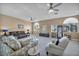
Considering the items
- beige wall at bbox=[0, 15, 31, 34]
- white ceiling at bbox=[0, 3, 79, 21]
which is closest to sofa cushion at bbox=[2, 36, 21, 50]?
beige wall at bbox=[0, 15, 31, 34]

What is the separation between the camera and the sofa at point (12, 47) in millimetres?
1800

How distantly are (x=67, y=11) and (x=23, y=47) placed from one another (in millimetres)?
1337

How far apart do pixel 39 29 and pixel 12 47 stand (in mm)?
771

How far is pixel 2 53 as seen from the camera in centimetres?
189

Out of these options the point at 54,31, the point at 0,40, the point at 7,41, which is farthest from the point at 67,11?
the point at 0,40

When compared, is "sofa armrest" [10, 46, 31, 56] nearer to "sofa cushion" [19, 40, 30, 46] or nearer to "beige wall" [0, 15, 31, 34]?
"sofa cushion" [19, 40, 30, 46]

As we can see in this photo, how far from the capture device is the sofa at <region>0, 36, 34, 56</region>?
180 cm

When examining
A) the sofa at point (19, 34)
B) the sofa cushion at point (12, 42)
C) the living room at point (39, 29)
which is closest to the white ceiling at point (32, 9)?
the living room at point (39, 29)

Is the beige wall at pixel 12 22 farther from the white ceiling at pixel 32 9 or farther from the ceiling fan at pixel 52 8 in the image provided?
the ceiling fan at pixel 52 8

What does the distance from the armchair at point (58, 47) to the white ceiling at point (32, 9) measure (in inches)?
24.5

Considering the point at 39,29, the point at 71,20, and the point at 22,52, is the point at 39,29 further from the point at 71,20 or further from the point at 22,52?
the point at 71,20

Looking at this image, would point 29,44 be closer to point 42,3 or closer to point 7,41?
point 7,41

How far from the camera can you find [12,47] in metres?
1.85

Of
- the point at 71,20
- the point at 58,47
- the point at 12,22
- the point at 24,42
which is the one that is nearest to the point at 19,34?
the point at 24,42
